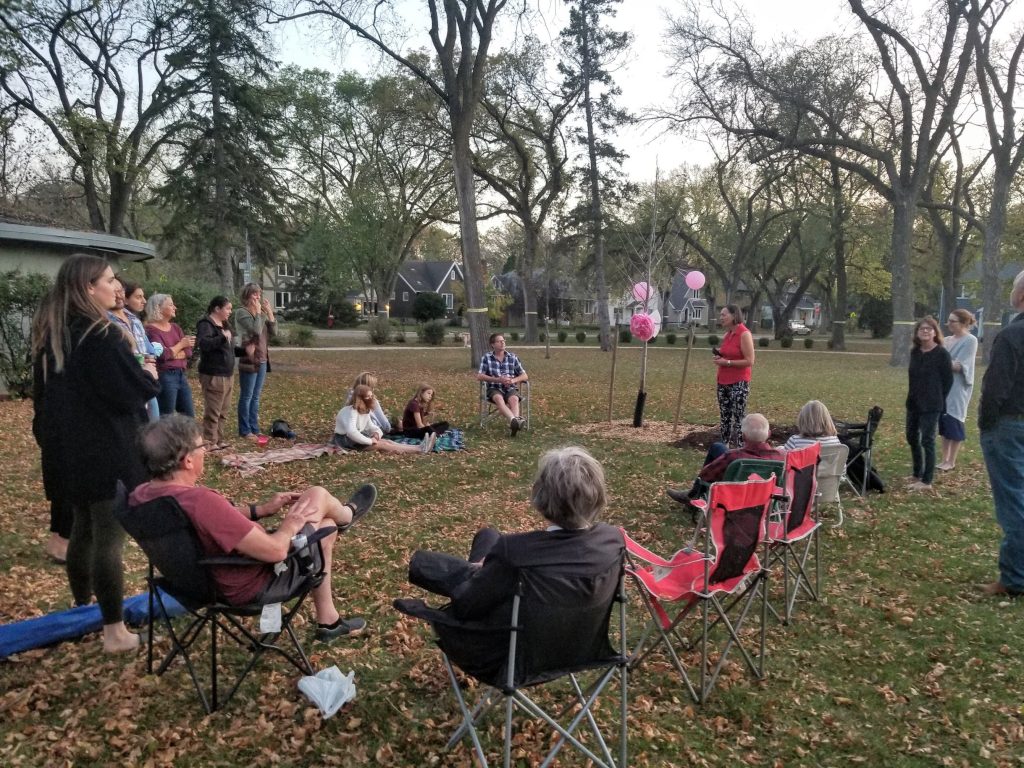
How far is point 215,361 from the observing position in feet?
25.4

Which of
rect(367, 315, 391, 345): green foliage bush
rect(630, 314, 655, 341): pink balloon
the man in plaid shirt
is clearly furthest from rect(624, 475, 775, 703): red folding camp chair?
rect(367, 315, 391, 345): green foliage bush

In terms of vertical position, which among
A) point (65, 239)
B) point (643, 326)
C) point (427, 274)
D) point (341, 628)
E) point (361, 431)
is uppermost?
point (427, 274)

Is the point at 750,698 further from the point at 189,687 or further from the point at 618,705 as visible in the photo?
the point at 189,687

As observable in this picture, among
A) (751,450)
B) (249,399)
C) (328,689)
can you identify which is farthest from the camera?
(249,399)

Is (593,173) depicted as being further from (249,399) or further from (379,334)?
(249,399)

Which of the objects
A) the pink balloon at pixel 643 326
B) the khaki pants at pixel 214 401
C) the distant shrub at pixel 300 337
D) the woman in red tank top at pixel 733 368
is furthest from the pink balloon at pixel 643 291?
the distant shrub at pixel 300 337

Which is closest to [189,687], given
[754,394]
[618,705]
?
[618,705]

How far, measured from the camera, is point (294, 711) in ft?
9.68

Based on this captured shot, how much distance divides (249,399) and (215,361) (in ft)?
3.24

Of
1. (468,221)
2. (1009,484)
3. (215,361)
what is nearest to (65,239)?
(215,361)

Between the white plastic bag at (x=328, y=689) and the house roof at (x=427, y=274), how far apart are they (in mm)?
62603

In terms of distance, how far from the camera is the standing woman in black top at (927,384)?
6.59 metres

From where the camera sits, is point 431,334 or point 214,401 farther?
point 431,334

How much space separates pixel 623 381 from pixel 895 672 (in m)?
13.7
